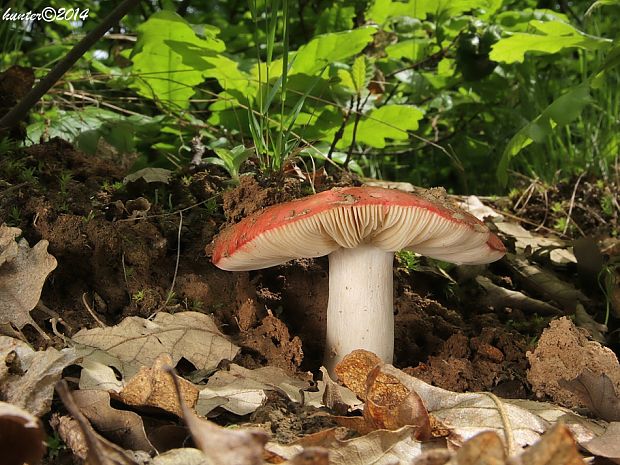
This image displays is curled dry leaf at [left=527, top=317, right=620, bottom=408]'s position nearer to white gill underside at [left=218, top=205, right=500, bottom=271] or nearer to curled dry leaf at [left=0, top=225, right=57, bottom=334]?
white gill underside at [left=218, top=205, right=500, bottom=271]

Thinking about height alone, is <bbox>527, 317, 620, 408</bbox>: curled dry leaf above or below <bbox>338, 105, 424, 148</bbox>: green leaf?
below

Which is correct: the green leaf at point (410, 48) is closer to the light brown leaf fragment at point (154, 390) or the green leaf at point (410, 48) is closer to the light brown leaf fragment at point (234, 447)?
the light brown leaf fragment at point (154, 390)

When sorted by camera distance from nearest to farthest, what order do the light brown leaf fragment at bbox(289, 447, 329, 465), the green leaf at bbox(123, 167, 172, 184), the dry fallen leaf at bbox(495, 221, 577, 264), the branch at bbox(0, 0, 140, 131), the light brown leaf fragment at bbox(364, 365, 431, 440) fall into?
the light brown leaf fragment at bbox(289, 447, 329, 465) < the light brown leaf fragment at bbox(364, 365, 431, 440) < the branch at bbox(0, 0, 140, 131) < the green leaf at bbox(123, 167, 172, 184) < the dry fallen leaf at bbox(495, 221, 577, 264)

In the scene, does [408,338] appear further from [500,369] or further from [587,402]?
[587,402]

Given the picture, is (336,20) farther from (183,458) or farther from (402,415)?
(183,458)

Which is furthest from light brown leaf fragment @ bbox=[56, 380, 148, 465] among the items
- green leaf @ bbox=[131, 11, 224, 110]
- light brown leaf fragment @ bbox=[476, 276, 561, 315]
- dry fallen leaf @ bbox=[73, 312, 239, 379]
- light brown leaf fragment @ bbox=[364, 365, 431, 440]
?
green leaf @ bbox=[131, 11, 224, 110]

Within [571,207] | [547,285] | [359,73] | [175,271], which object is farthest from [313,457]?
[571,207]

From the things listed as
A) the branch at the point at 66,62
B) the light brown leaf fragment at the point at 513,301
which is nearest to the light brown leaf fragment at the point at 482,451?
the light brown leaf fragment at the point at 513,301
